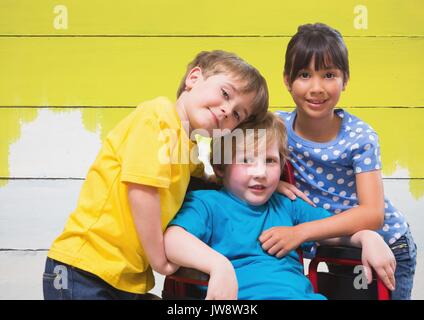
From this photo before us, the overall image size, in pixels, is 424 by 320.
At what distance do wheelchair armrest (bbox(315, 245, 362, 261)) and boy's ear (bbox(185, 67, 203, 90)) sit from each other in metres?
0.42

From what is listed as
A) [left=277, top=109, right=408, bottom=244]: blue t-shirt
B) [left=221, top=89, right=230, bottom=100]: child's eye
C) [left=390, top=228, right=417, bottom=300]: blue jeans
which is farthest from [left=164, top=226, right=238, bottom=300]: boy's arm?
[left=390, top=228, right=417, bottom=300]: blue jeans

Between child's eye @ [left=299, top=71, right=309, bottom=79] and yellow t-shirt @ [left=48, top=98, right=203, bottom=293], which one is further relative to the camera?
child's eye @ [left=299, top=71, right=309, bottom=79]

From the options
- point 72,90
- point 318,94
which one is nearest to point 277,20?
point 318,94

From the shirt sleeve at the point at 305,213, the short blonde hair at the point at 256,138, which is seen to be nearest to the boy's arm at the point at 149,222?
the short blonde hair at the point at 256,138

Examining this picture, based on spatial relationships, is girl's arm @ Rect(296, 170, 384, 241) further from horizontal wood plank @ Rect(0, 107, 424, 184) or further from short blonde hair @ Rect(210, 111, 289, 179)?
horizontal wood plank @ Rect(0, 107, 424, 184)

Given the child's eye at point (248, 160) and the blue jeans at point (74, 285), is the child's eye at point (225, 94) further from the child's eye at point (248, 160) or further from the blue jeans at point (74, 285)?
the blue jeans at point (74, 285)

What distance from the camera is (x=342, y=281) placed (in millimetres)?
1163

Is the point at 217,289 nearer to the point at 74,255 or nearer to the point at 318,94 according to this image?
the point at 74,255

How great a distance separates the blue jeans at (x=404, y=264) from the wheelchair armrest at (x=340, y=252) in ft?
0.76

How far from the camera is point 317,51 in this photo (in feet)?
3.81

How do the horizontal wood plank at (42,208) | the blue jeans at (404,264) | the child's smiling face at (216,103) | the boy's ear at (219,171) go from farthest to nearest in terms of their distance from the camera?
the horizontal wood plank at (42,208) → the blue jeans at (404,264) → the boy's ear at (219,171) → the child's smiling face at (216,103)

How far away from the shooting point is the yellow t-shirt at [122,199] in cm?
94

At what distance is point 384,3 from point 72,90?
0.90m

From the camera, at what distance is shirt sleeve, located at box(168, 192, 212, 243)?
99cm
